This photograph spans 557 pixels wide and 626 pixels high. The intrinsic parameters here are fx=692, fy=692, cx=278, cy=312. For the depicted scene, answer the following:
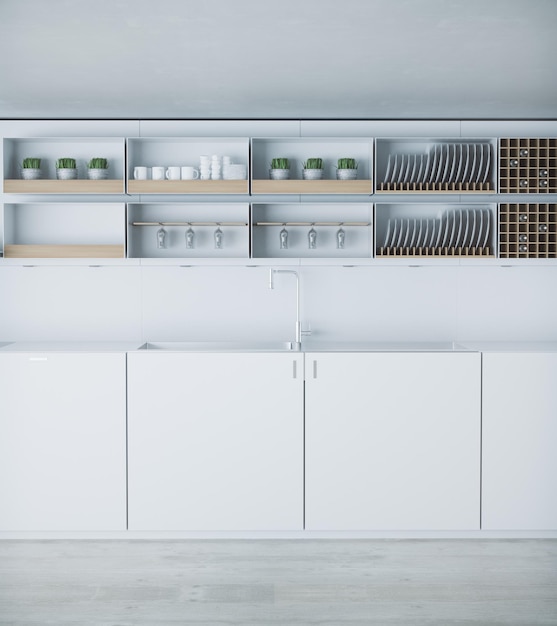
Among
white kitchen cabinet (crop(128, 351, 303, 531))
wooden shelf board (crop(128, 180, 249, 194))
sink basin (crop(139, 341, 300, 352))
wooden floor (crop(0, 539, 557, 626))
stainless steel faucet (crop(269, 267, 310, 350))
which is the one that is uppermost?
wooden shelf board (crop(128, 180, 249, 194))

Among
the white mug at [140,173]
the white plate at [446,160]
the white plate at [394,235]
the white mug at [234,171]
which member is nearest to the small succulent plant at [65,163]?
the white mug at [140,173]

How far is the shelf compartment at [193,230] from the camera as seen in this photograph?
4312 mm

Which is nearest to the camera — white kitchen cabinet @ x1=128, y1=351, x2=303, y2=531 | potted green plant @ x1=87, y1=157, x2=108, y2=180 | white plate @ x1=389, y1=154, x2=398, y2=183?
white kitchen cabinet @ x1=128, y1=351, x2=303, y2=531

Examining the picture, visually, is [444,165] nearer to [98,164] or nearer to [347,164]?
[347,164]

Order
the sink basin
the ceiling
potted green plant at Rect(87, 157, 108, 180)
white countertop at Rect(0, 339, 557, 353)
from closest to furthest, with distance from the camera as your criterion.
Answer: the ceiling, white countertop at Rect(0, 339, 557, 353), potted green plant at Rect(87, 157, 108, 180), the sink basin

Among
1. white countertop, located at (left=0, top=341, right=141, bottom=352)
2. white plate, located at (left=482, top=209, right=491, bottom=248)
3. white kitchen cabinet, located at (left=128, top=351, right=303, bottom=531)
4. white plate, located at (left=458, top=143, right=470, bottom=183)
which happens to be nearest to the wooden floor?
white kitchen cabinet, located at (left=128, top=351, right=303, bottom=531)

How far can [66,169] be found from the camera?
13.6 feet

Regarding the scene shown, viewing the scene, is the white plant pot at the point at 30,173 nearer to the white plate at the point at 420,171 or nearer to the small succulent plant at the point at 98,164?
the small succulent plant at the point at 98,164

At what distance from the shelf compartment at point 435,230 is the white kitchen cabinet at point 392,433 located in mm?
713

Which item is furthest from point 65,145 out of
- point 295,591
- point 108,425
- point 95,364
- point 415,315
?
point 295,591

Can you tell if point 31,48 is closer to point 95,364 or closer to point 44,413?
point 95,364

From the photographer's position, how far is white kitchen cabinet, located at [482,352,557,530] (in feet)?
12.4

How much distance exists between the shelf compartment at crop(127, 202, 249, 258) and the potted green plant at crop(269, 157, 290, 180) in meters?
0.29

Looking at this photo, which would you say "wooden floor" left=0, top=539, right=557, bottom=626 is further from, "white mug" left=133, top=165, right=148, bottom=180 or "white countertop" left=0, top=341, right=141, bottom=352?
"white mug" left=133, top=165, right=148, bottom=180
